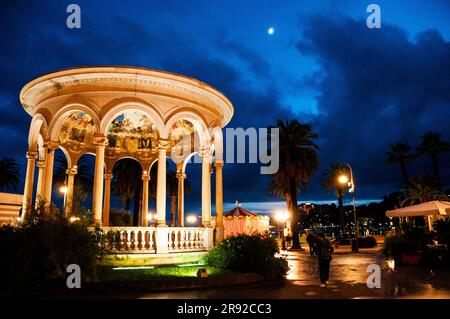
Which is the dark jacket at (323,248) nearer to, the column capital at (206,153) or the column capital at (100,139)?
the column capital at (206,153)

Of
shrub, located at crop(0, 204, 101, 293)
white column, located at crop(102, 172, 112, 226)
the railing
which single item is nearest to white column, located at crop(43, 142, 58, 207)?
the railing

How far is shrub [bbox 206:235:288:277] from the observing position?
12.0 m

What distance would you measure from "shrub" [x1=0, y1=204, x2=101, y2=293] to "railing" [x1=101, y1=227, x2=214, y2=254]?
1963mm

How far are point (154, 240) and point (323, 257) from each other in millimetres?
6090

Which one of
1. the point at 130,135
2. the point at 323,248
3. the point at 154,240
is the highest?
the point at 130,135

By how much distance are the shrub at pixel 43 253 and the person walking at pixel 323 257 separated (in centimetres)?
623

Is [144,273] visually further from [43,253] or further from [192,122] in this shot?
[192,122]

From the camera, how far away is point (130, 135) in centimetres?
2109

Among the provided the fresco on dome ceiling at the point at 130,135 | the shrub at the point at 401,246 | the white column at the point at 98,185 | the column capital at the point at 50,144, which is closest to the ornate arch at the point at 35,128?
the column capital at the point at 50,144

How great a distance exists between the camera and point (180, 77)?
14.4 meters

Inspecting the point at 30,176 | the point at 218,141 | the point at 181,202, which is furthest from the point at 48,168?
the point at 181,202

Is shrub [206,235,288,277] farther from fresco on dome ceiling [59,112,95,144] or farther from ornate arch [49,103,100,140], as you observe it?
fresco on dome ceiling [59,112,95,144]

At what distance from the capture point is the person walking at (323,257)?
10.3 m
